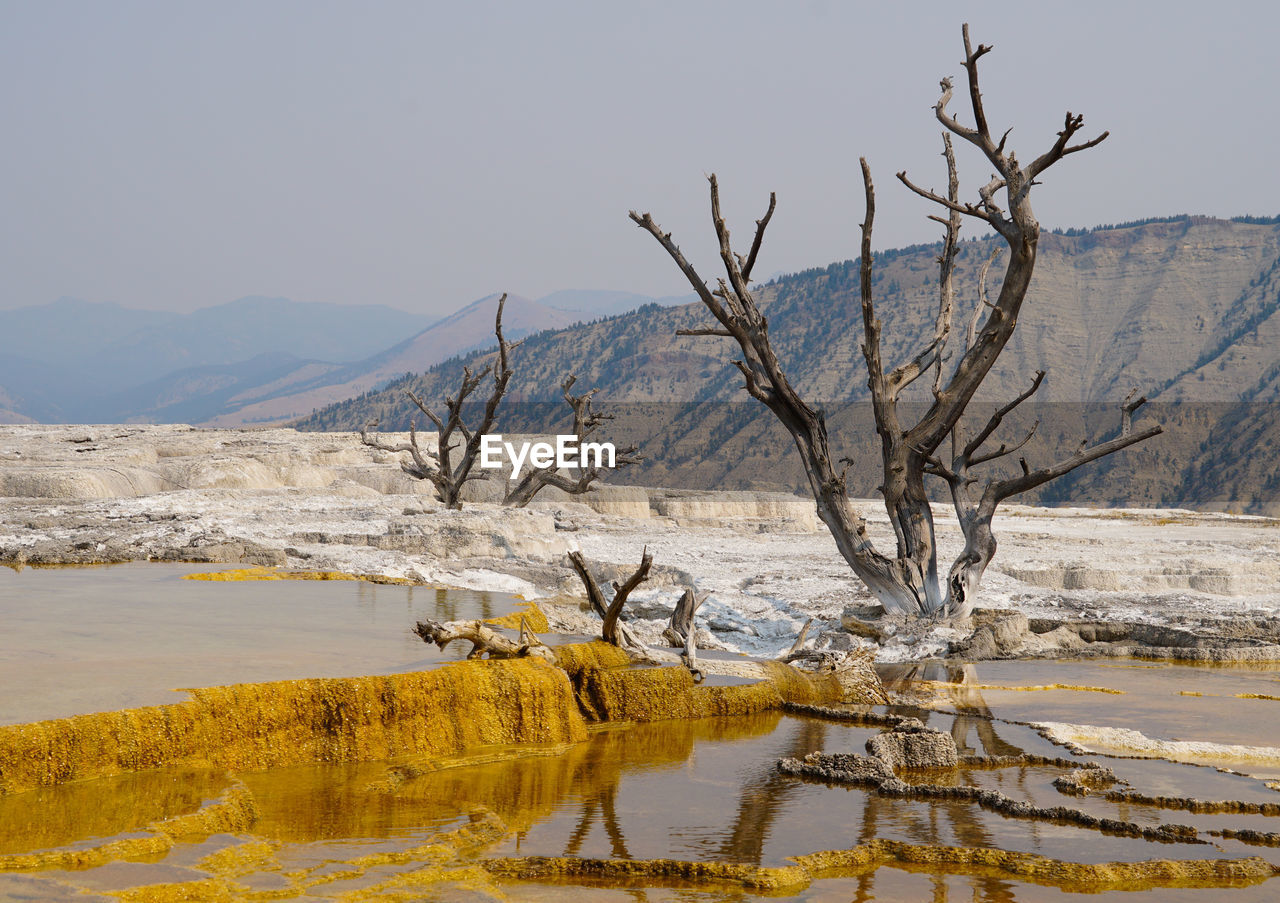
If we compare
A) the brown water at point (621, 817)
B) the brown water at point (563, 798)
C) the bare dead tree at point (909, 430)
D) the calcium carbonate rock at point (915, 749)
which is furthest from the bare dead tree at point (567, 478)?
the brown water at point (621, 817)

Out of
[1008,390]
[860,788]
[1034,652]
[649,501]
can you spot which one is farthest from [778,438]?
[860,788]

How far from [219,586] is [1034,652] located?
823 cm

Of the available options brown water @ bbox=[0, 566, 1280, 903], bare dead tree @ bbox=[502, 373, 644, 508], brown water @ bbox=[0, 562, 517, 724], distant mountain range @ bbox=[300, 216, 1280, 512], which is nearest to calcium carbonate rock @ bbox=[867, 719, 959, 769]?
brown water @ bbox=[0, 566, 1280, 903]

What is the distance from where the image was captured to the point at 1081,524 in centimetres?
3353

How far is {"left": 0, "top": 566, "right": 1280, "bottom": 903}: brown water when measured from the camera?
479cm

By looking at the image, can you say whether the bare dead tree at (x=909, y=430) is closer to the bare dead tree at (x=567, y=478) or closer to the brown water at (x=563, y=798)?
the brown water at (x=563, y=798)

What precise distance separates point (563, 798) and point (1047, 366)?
97.5 m

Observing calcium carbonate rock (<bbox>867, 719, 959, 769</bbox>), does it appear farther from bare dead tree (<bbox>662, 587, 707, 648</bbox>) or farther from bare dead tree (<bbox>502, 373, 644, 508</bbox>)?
bare dead tree (<bbox>502, 373, 644, 508</bbox>)

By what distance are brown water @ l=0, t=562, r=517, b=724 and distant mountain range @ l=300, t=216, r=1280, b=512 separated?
5610 cm

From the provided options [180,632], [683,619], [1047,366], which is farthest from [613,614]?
[1047,366]

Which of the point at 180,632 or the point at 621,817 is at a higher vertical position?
the point at 180,632

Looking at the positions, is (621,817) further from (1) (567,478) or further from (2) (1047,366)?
(2) (1047,366)

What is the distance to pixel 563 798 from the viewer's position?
20.4ft

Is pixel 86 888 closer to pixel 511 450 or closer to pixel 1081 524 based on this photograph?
pixel 511 450
